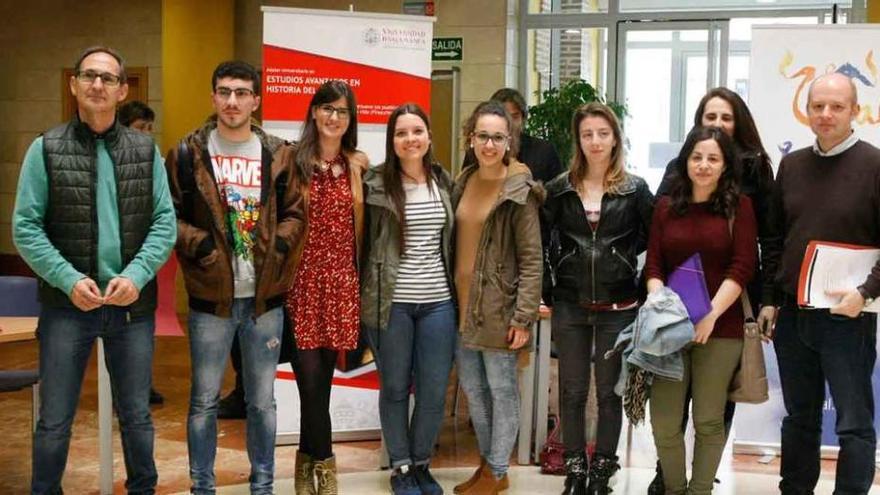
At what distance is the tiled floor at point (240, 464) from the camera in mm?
4148

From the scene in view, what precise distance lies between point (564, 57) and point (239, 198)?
5.91m

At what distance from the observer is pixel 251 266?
3.44 metres

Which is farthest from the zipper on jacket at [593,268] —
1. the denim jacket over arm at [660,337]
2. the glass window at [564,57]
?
the glass window at [564,57]

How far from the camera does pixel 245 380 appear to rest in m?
3.55

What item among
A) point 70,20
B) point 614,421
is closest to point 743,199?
point 614,421

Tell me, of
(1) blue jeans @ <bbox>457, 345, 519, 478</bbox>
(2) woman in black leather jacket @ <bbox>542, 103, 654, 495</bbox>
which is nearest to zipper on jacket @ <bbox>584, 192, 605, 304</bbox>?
(2) woman in black leather jacket @ <bbox>542, 103, 654, 495</bbox>

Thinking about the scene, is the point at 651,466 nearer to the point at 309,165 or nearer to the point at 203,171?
the point at 309,165

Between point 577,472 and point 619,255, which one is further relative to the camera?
point 577,472

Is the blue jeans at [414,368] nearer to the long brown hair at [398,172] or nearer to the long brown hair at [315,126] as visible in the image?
the long brown hair at [398,172]

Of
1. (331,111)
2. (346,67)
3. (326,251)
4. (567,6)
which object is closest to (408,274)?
(326,251)

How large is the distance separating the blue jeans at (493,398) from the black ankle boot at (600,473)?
338 mm

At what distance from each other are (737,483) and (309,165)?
233 cm

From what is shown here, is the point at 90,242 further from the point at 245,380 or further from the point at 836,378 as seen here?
the point at 836,378

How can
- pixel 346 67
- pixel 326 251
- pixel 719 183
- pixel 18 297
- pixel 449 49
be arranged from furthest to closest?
pixel 449 49 < pixel 346 67 < pixel 18 297 < pixel 326 251 < pixel 719 183
